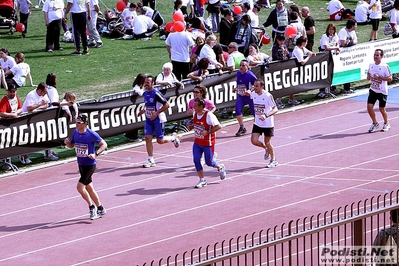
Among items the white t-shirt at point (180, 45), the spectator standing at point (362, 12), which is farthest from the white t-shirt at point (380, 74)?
the spectator standing at point (362, 12)

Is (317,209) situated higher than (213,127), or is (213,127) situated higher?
(213,127)

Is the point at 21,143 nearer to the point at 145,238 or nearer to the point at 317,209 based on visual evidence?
the point at 145,238

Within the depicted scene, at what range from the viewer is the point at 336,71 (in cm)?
2453

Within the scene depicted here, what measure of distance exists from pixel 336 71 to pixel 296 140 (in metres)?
4.87

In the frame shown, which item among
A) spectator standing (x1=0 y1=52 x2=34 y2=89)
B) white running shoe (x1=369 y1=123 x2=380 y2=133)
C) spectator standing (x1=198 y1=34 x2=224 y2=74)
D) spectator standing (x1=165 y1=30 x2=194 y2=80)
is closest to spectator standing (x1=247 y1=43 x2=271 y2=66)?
spectator standing (x1=198 y1=34 x2=224 y2=74)

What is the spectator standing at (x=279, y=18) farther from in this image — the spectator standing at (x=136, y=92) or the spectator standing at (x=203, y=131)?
the spectator standing at (x=203, y=131)

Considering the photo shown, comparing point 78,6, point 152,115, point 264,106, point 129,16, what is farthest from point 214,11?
point 264,106

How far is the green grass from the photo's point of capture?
2477 centimetres

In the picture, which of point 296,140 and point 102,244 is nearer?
point 102,244

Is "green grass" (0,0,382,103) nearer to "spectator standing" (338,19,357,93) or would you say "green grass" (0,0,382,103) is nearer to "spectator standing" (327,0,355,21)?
"spectator standing" (327,0,355,21)

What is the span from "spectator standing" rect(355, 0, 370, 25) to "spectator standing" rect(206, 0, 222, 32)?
17.5ft

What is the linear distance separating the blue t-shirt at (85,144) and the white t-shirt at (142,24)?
14870 mm

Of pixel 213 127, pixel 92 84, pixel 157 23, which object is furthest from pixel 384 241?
pixel 157 23

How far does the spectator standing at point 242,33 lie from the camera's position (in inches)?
959
